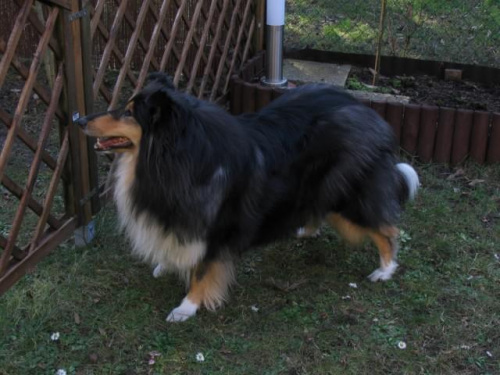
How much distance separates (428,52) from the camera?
6664mm

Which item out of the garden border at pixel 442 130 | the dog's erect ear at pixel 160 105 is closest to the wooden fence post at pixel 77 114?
the dog's erect ear at pixel 160 105

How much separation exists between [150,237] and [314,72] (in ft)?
11.9

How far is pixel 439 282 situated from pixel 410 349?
658 mm

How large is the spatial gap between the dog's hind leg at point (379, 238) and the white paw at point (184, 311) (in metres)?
0.92

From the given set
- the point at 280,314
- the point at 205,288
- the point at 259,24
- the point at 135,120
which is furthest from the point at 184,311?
the point at 259,24

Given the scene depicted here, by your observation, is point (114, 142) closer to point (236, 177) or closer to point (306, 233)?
point (236, 177)

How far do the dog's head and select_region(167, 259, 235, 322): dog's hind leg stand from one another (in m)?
0.78

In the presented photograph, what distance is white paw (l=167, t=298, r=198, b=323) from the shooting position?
3.13 metres

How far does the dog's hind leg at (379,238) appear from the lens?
3416 millimetres

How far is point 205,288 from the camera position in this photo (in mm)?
3141

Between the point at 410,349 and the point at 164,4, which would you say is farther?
the point at 164,4

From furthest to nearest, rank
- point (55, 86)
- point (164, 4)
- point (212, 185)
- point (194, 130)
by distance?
point (164, 4) → point (55, 86) → point (212, 185) → point (194, 130)

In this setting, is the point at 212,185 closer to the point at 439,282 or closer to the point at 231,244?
the point at 231,244

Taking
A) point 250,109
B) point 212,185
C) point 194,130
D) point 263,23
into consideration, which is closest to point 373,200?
point 212,185
